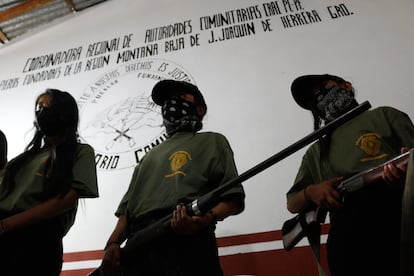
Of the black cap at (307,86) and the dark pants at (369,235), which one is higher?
the black cap at (307,86)

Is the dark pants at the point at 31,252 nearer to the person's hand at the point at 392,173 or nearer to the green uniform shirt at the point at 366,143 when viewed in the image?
the green uniform shirt at the point at 366,143

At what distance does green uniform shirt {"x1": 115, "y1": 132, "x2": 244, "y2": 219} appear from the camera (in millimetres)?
1227

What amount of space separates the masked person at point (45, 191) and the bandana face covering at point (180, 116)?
1.02 feet

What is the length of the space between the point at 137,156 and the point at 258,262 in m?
0.88

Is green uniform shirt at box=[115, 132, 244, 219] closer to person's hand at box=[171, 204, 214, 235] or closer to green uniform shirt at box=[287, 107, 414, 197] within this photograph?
person's hand at box=[171, 204, 214, 235]

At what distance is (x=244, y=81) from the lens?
2.25m

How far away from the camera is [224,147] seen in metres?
1.36

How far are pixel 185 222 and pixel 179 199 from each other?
0.37 feet

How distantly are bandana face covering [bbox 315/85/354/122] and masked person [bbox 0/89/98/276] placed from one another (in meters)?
0.85

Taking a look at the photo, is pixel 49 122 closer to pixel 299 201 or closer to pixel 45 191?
pixel 45 191

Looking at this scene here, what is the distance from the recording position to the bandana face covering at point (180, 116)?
1453 mm

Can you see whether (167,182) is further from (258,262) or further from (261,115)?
(261,115)

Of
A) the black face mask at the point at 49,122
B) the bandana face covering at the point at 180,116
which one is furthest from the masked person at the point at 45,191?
the bandana face covering at the point at 180,116

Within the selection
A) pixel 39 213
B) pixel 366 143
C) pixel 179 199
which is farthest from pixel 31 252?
pixel 366 143
